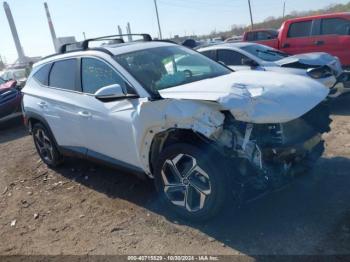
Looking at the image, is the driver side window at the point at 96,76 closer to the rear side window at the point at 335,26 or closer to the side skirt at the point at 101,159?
the side skirt at the point at 101,159

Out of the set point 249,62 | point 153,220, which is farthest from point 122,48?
point 249,62

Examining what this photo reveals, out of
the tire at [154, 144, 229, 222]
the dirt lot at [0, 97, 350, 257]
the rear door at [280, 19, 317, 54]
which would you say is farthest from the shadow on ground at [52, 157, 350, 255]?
the rear door at [280, 19, 317, 54]

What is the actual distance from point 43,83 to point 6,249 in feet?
8.24

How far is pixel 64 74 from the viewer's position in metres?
5.07

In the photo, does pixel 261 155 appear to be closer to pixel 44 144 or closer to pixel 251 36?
pixel 44 144

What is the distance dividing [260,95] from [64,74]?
2.87 meters

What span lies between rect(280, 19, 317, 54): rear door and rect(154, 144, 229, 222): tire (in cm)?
775

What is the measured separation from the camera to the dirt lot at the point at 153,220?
338 cm

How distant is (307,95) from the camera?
3.53 meters

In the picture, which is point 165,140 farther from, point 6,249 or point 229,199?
point 6,249

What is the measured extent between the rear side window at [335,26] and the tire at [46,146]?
7.63 m

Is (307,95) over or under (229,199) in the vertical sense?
over

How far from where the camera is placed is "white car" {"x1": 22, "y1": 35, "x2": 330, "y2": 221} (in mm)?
3297

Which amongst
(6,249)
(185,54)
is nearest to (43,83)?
(185,54)
